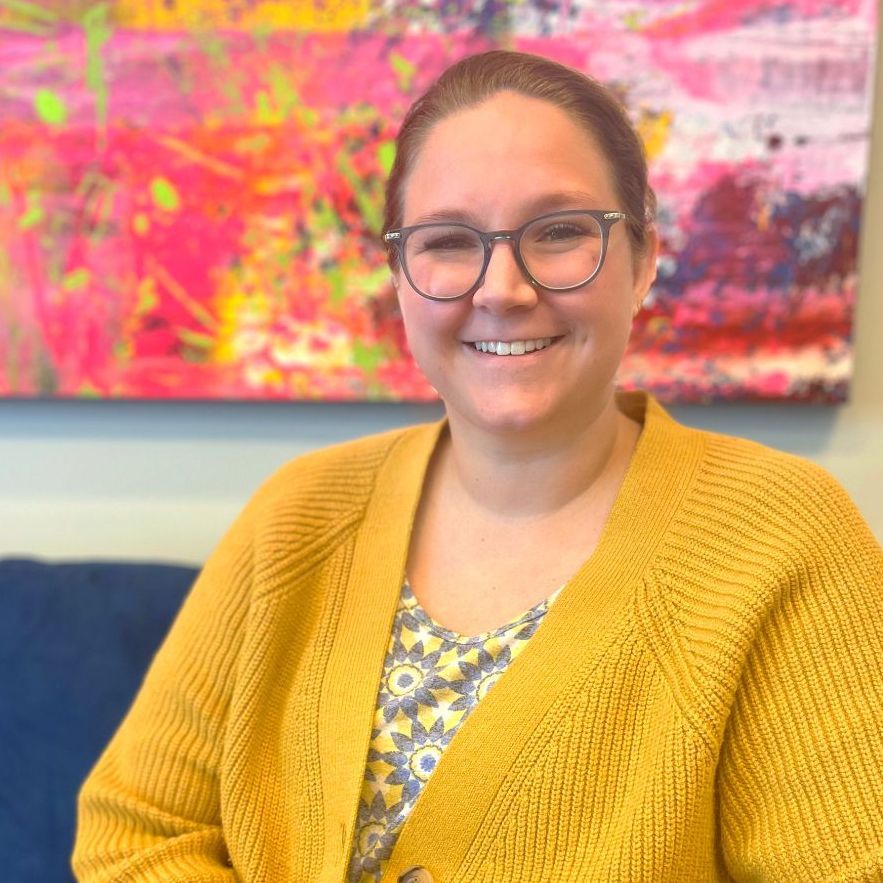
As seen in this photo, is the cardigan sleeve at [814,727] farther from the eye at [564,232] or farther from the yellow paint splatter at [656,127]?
the yellow paint splatter at [656,127]

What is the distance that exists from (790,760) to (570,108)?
2.34 ft

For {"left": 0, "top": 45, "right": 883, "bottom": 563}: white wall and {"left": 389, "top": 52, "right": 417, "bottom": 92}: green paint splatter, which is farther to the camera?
{"left": 0, "top": 45, "right": 883, "bottom": 563}: white wall

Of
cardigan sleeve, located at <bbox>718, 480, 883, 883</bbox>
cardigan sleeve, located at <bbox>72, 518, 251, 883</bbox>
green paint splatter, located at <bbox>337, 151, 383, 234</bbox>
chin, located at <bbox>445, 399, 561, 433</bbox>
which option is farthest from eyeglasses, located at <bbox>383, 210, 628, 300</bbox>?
green paint splatter, located at <bbox>337, 151, 383, 234</bbox>

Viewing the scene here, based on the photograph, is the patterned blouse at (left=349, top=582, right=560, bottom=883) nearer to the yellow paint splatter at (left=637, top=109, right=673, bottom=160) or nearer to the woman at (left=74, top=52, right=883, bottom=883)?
the woman at (left=74, top=52, right=883, bottom=883)

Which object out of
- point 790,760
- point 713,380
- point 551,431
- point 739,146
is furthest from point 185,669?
point 739,146

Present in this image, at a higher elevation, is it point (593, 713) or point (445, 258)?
point (445, 258)

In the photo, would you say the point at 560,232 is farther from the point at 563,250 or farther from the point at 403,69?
the point at 403,69

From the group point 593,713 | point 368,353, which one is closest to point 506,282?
point 593,713

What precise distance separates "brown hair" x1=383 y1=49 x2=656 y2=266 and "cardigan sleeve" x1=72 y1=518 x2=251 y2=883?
0.53 meters

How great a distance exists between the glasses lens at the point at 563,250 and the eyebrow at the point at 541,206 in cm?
1

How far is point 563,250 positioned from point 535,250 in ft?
0.10

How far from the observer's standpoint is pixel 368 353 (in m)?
1.71

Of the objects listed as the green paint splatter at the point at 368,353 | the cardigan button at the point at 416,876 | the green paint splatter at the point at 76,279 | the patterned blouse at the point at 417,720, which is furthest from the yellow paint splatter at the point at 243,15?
the cardigan button at the point at 416,876

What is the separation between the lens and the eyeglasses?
93 centimetres
